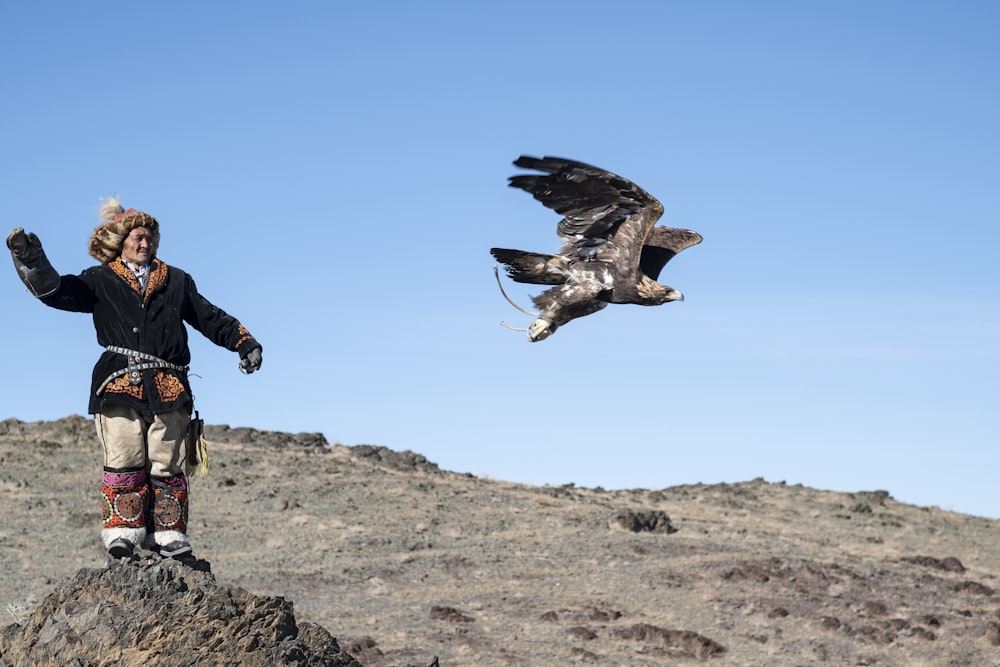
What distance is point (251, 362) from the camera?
957 cm

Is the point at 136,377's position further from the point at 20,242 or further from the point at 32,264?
the point at 20,242

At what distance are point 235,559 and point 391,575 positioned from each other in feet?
12.4

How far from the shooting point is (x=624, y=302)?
24.3 feet

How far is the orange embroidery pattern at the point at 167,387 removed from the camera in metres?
9.16

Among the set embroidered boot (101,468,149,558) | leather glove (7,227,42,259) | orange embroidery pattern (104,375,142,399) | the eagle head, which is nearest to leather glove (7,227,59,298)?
leather glove (7,227,42,259)

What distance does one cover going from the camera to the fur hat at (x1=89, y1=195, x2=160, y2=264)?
9406mm

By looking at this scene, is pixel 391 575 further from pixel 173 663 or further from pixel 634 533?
pixel 173 663

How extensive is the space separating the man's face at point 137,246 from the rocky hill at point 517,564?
2.42 metres

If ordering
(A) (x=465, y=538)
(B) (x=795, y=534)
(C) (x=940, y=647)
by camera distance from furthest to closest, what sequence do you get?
(B) (x=795, y=534) < (A) (x=465, y=538) < (C) (x=940, y=647)

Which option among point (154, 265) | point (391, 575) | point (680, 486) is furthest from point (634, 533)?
point (154, 265)

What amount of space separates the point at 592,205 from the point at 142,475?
3.95 m

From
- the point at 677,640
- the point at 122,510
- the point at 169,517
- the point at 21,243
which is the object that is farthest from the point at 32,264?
the point at 677,640

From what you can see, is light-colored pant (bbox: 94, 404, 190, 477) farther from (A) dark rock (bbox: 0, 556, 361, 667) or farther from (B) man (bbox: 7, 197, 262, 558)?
(A) dark rock (bbox: 0, 556, 361, 667)

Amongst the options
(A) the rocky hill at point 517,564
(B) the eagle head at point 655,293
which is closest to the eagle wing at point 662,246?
(B) the eagle head at point 655,293
